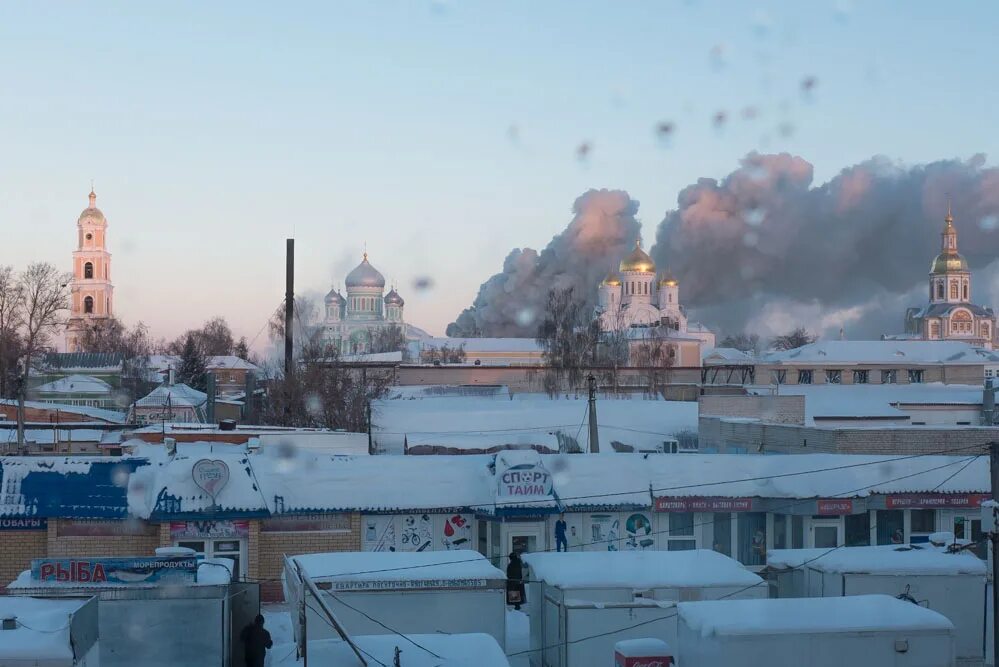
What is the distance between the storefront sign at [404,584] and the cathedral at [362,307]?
97.6m

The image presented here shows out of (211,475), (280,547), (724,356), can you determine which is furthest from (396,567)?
(724,356)

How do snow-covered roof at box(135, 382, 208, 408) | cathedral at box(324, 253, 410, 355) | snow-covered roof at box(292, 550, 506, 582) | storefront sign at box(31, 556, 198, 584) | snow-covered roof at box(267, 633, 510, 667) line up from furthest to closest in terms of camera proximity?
cathedral at box(324, 253, 410, 355) → snow-covered roof at box(135, 382, 208, 408) → snow-covered roof at box(292, 550, 506, 582) → storefront sign at box(31, 556, 198, 584) → snow-covered roof at box(267, 633, 510, 667)

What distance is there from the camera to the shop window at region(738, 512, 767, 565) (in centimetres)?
1780

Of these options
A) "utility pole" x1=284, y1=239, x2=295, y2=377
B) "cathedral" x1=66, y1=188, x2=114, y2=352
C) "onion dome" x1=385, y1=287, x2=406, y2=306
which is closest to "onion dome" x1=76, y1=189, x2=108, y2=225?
"cathedral" x1=66, y1=188, x2=114, y2=352

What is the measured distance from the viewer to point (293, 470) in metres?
17.0

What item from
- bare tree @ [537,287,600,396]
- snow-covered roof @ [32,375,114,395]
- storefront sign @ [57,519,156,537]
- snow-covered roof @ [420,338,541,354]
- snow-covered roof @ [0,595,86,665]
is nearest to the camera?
snow-covered roof @ [0,595,86,665]

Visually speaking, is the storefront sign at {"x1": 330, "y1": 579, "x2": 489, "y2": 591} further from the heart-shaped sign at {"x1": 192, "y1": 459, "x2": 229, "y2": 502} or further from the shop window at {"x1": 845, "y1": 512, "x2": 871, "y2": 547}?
the shop window at {"x1": 845, "y1": 512, "x2": 871, "y2": 547}

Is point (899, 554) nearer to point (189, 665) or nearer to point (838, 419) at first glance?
point (189, 665)

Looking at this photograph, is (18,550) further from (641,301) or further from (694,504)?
(641,301)

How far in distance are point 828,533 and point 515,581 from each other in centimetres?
533

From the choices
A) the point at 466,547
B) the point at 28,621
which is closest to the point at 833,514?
the point at 466,547

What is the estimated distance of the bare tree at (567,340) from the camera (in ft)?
184

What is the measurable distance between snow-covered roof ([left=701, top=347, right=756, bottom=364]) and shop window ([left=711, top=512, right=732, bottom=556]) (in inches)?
2869

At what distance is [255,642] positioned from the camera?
1177 centimetres
